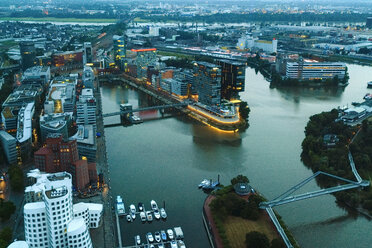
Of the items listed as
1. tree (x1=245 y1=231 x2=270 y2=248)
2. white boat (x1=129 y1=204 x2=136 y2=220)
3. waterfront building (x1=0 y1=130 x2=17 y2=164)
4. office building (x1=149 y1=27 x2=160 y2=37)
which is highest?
office building (x1=149 y1=27 x2=160 y2=37)

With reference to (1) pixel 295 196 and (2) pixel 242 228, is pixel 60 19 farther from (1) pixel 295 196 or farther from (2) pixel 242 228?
(2) pixel 242 228

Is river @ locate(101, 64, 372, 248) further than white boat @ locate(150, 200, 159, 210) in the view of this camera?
No

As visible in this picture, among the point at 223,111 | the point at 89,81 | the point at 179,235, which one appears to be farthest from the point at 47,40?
the point at 179,235

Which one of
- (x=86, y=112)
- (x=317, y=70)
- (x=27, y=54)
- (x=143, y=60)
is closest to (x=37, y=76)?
(x=27, y=54)

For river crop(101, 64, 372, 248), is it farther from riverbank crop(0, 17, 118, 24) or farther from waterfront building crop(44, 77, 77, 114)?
riverbank crop(0, 17, 118, 24)

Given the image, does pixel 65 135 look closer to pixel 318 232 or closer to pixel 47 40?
pixel 318 232

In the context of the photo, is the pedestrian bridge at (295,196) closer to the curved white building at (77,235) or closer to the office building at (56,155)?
the curved white building at (77,235)

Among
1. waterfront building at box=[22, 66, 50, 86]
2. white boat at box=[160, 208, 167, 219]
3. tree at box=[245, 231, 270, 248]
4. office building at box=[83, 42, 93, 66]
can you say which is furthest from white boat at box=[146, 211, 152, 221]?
office building at box=[83, 42, 93, 66]

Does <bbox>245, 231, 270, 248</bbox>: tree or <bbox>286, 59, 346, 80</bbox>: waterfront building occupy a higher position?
<bbox>286, 59, 346, 80</bbox>: waterfront building
